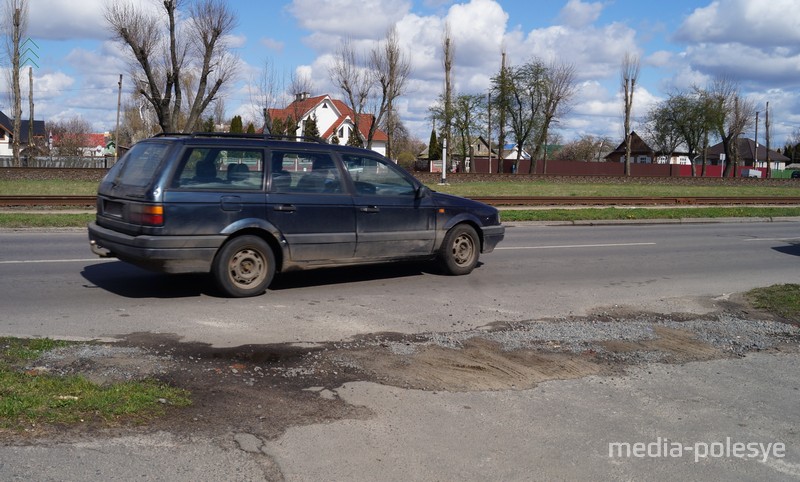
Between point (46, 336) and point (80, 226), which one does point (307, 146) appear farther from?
point (80, 226)

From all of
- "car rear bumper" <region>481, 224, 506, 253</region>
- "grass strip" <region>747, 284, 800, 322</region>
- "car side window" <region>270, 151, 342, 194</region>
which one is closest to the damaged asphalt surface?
"grass strip" <region>747, 284, 800, 322</region>

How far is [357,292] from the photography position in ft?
29.1

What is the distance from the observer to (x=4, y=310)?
23.8 feet

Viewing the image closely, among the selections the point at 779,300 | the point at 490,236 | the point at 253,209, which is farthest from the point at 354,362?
the point at 779,300

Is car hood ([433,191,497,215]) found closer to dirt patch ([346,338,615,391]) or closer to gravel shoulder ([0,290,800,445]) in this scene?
gravel shoulder ([0,290,800,445])

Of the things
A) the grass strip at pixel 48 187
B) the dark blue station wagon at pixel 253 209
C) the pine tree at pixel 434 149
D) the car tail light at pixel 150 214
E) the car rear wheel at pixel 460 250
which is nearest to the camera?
the car tail light at pixel 150 214

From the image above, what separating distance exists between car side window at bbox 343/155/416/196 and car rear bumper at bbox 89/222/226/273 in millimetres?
1935

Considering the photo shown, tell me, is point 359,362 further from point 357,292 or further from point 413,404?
point 357,292

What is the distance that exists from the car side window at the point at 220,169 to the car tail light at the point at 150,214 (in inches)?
11.8

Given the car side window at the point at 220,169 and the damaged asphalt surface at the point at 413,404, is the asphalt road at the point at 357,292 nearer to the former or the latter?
the damaged asphalt surface at the point at 413,404

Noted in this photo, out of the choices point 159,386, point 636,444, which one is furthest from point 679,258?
point 159,386

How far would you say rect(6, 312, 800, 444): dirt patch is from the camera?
181 inches

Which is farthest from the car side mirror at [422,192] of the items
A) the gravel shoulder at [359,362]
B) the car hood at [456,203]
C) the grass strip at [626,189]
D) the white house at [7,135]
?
the white house at [7,135]

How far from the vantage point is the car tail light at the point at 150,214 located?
7.47 metres
